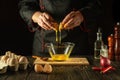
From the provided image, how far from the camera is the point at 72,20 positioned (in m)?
2.57

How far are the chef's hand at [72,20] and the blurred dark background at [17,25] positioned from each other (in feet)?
4.21

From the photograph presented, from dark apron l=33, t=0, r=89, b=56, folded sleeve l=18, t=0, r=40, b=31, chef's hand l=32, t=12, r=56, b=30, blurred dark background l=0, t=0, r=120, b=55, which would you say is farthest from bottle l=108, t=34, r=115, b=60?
blurred dark background l=0, t=0, r=120, b=55

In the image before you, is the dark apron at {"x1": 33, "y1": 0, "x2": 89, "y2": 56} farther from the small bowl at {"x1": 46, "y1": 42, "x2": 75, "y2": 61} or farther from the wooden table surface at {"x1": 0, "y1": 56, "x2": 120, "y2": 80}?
the wooden table surface at {"x1": 0, "y1": 56, "x2": 120, "y2": 80}

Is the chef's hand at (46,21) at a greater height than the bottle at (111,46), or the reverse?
the chef's hand at (46,21)

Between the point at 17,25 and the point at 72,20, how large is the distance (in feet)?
4.92

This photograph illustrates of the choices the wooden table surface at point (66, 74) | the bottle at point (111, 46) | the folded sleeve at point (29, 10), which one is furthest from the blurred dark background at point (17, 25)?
the wooden table surface at point (66, 74)

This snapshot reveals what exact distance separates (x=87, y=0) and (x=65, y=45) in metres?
0.78

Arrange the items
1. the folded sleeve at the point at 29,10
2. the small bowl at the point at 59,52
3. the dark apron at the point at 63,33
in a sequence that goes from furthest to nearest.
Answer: the dark apron at the point at 63,33
the folded sleeve at the point at 29,10
the small bowl at the point at 59,52

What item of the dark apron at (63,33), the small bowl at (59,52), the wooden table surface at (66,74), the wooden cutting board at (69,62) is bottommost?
the wooden table surface at (66,74)

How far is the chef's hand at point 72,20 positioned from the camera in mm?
2529

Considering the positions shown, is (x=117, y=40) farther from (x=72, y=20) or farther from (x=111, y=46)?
(x=72, y=20)

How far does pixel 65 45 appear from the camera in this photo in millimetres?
2311

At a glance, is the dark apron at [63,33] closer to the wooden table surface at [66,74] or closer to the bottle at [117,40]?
the bottle at [117,40]

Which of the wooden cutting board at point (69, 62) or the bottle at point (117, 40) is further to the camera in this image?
the bottle at point (117, 40)
